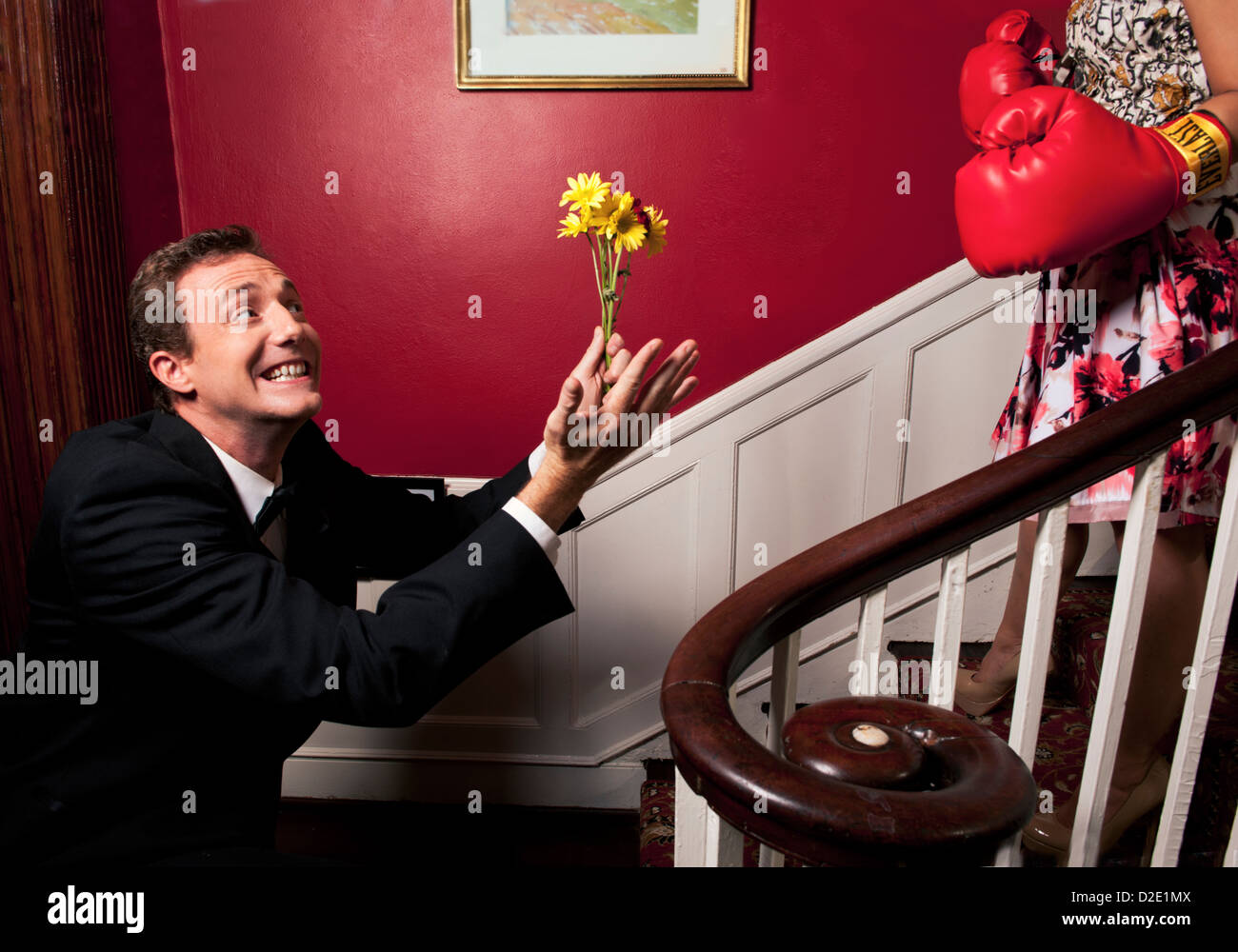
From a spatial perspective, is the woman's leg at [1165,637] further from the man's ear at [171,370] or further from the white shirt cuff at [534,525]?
the man's ear at [171,370]

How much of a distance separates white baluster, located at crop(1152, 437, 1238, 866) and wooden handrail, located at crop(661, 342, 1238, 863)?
0.32ft

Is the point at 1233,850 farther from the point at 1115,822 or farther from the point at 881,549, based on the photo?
the point at 881,549

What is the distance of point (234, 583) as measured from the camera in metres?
1.09

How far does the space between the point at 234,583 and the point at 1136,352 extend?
142 cm

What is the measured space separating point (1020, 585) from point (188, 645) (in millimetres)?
1496

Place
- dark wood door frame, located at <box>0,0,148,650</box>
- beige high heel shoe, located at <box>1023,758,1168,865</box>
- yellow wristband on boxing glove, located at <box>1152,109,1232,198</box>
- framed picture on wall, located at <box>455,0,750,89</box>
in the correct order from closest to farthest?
yellow wristband on boxing glove, located at <box>1152,109,1232,198</box> < beige high heel shoe, located at <box>1023,758,1168,865</box> < dark wood door frame, located at <box>0,0,148,650</box> < framed picture on wall, located at <box>455,0,750,89</box>

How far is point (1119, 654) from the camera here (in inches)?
39.0

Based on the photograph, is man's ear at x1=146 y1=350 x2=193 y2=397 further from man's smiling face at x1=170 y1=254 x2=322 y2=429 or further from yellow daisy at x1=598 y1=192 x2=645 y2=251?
yellow daisy at x1=598 y1=192 x2=645 y2=251

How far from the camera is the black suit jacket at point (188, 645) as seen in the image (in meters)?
1.07

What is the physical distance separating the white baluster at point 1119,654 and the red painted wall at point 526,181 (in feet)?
4.24

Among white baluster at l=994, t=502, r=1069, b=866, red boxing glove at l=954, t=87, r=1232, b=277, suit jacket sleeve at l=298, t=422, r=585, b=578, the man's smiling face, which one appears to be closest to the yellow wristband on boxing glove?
red boxing glove at l=954, t=87, r=1232, b=277

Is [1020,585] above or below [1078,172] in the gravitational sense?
below

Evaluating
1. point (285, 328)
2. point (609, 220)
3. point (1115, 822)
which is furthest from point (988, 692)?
point (285, 328)

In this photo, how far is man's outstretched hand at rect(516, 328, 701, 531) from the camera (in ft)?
3.63
